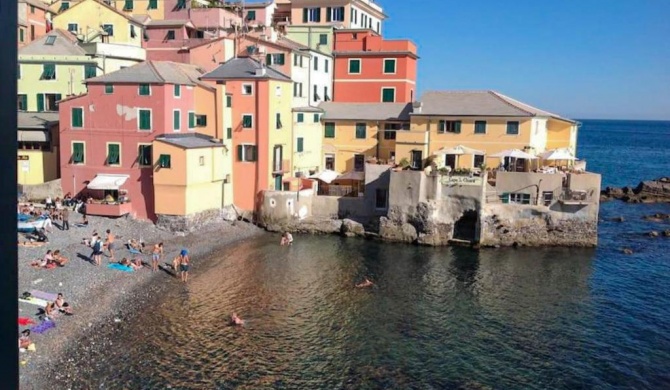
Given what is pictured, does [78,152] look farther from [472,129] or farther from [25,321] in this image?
[472,129]

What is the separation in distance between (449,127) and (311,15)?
26.6 metres

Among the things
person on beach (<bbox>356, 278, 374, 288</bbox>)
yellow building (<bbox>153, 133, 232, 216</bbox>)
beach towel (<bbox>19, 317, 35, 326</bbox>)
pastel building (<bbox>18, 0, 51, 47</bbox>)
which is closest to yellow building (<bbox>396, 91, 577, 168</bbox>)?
person on beach (<bbox>356, 278, 374, 288</bbox>)

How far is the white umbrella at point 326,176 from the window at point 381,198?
561 centimetres

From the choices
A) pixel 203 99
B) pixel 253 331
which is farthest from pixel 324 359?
pixel 203 99

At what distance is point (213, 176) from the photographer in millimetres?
49406

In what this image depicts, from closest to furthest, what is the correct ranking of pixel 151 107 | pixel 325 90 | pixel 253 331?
1. pixel 253 331
2. pixel 151 107
3. pixel 325 90

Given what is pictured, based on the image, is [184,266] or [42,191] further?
[42,191]

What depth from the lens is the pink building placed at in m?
46.6

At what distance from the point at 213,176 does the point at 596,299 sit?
101 ft

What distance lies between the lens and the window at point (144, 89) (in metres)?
46.4

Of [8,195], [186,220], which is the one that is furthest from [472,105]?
[8,195]

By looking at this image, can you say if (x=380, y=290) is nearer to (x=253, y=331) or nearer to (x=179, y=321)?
(x=253, y=331)

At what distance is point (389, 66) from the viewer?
65000 mm

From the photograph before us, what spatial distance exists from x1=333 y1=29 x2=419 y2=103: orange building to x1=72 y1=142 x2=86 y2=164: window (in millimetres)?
29239
